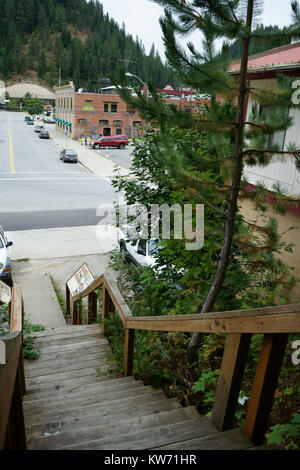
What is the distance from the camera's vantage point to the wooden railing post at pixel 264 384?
1824 mm

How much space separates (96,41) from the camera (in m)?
162

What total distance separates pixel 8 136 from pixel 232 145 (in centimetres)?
5365

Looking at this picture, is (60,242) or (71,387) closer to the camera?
(71,387)

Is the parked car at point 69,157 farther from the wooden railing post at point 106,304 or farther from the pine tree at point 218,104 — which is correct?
the pine tree at point 218,104

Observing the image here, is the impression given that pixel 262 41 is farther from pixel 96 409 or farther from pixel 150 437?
pixel 96 409

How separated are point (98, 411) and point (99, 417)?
18 cm

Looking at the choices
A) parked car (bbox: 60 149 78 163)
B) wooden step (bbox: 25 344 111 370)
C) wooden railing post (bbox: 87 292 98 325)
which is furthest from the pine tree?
parked car (bbox: 60 149 78 163)

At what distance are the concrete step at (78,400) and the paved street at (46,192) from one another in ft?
43.4

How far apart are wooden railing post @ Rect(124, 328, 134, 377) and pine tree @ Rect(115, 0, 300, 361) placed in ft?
3.61

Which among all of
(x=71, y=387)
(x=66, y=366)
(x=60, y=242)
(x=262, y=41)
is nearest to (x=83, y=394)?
(x=71, y=387)

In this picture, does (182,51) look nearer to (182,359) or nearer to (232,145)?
(232,145)

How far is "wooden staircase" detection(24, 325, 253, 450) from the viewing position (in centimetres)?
218

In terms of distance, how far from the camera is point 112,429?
2.48 metres
